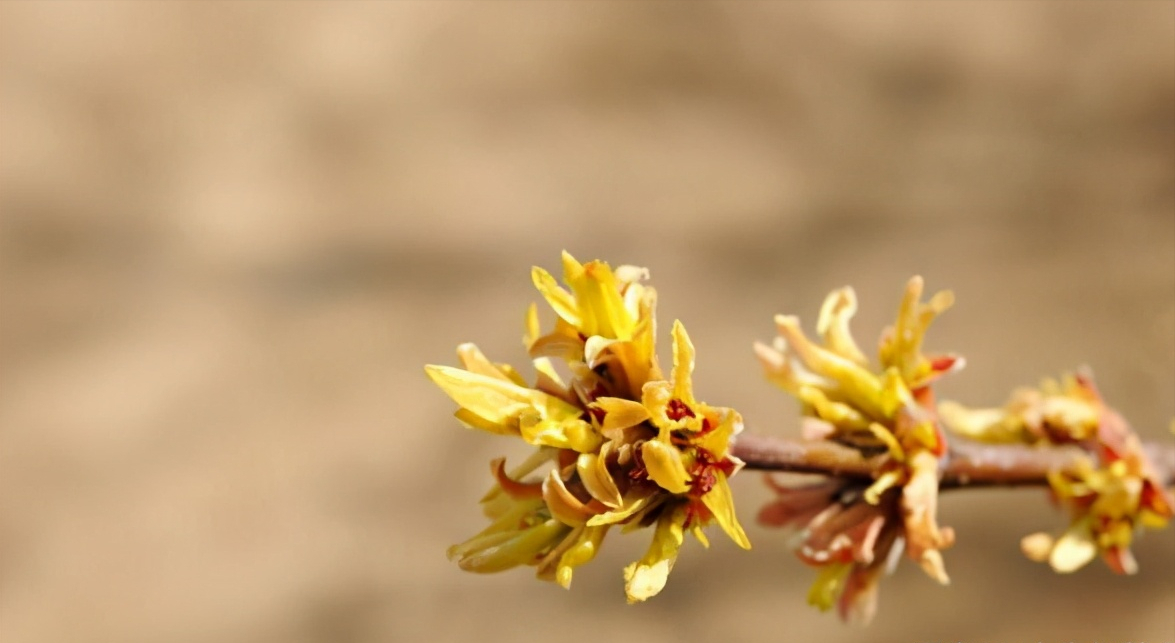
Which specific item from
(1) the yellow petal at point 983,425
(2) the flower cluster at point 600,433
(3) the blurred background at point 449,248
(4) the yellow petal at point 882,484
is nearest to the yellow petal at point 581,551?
(2) the flower cluster at point 600,433

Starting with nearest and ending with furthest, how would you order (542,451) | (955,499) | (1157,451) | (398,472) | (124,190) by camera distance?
(542,451), (1157,451), (955,499), (398,472), (124,190)

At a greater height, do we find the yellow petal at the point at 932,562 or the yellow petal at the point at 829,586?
the yellow petal at the point at 829,586

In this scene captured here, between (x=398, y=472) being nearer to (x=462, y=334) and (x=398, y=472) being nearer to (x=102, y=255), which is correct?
(x=462, y=334)

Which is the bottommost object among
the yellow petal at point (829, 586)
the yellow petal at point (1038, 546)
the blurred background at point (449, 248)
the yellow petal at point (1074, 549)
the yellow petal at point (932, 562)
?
the yellow petal at point (1074, 549)

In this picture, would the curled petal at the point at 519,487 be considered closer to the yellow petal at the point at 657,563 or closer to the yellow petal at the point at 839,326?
the yellow petal at the point at 657,563

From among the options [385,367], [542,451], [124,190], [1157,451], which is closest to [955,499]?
[1157,451]

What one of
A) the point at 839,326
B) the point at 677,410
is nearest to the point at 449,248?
the point at 839,326

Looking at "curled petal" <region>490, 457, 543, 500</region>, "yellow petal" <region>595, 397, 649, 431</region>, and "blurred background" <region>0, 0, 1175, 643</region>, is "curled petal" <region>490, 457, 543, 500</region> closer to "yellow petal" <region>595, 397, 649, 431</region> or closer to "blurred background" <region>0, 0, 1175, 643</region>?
"yellow petal" <region>595, 397, 649, 431</region>
